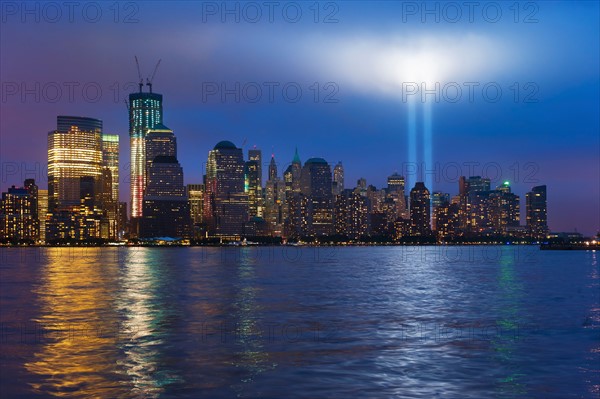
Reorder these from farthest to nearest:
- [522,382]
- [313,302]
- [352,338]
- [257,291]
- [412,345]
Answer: [257,291], [313,302], [352,338], [412,345], [522,382]

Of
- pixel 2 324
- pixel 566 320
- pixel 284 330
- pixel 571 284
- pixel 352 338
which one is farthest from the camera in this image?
pixel 571 284

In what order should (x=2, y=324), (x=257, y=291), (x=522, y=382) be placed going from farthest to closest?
1. (x=257, y=291)
2. (x=2, y=324)
3. (x=522, y=382)

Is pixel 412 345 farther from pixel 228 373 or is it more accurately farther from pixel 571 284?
pixel 571 284

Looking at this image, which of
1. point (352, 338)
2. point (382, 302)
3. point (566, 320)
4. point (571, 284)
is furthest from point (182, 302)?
point (571, 284)

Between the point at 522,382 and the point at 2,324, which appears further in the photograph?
the point at 2,324

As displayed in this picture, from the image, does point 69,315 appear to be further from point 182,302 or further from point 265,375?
point 265,375

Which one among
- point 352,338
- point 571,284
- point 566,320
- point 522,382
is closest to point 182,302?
point 352,338

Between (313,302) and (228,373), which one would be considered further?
(313,302)

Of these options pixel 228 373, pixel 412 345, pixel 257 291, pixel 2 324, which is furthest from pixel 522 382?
pixel 257 291

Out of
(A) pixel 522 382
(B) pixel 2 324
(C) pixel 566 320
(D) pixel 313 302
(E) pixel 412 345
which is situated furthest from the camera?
(D) pixel 313 302
